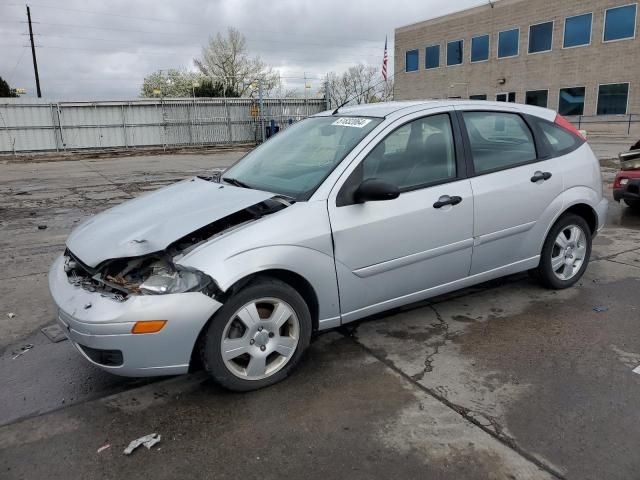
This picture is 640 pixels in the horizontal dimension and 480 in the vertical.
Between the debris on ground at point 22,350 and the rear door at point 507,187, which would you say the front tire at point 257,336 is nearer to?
the rear door at point 507,187

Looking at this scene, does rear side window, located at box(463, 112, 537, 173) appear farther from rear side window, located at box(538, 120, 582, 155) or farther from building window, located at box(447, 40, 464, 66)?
building window, located at box(447, 40, 464, 66)

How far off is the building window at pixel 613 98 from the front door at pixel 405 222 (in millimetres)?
Result: 31876

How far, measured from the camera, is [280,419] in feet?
9.41

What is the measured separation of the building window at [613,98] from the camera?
30.3 m

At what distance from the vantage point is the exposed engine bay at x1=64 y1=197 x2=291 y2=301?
283cm

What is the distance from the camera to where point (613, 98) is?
30766 mm

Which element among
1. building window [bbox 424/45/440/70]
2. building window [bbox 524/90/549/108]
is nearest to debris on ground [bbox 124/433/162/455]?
building window [bbox 524/90/549/108]

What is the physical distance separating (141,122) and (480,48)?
2503 cm

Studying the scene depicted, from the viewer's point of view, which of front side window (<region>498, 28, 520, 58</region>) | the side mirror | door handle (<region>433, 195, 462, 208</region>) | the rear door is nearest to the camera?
the side mirror

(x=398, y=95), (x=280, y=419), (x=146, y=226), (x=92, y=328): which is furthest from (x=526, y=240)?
(x=398, y=95)

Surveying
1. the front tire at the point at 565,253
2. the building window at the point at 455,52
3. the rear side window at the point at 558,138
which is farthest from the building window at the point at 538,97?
the front tire at the point at 565,253

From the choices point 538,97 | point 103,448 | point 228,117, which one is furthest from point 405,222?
point 538,97

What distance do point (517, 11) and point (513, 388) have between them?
125 ft

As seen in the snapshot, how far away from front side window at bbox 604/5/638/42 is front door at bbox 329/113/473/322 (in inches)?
1265
